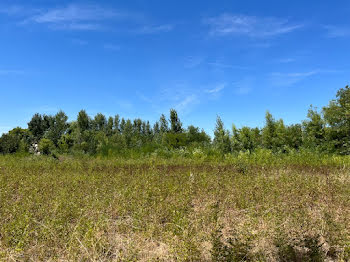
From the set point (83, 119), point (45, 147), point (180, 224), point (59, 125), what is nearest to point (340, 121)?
point (180, 224)

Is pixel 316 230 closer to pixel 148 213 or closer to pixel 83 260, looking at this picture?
pixel 148 213

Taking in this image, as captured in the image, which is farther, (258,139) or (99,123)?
(99,123)

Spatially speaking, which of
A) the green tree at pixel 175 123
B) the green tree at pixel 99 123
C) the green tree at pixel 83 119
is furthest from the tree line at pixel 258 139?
the green tree at pixel 99 123

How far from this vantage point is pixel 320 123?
20.5 m

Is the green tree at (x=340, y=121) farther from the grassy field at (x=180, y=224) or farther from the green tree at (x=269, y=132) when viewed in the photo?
the grassy field at (x=180, y=224)

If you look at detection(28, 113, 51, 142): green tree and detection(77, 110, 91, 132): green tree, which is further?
detection(77, 110, 91, 132): green tree

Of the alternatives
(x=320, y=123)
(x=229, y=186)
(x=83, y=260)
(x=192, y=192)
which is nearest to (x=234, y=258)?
(x=83, y=260)

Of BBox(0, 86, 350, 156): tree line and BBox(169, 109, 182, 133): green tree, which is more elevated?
BBox(169, 109, 182, 133): green tree

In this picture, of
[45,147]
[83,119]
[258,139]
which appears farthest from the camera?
[83,119]

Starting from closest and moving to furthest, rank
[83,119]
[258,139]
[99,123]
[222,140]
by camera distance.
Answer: [222,140], [258,139], [83,119], [99,123]

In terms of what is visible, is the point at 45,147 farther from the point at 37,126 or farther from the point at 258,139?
the point at 258,139

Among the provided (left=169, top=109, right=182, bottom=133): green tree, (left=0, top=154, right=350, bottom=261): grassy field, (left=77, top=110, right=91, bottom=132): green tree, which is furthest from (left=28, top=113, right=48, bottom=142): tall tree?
(left=0, top=154, right=350, bottom=261): grassy field

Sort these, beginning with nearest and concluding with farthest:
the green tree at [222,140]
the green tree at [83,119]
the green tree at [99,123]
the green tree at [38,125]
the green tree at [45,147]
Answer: the green tree at [222,140] → the green tree at [45,147] → the green tree at [38,125] → the green tree at [83,119] → the green tree at [99,123]

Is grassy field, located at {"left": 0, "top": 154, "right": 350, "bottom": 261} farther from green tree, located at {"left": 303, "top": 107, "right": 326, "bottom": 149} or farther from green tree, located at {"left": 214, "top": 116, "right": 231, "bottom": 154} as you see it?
green tree, located at {"left": 303, "top": 107, "right": 326, "bottom": 149}
